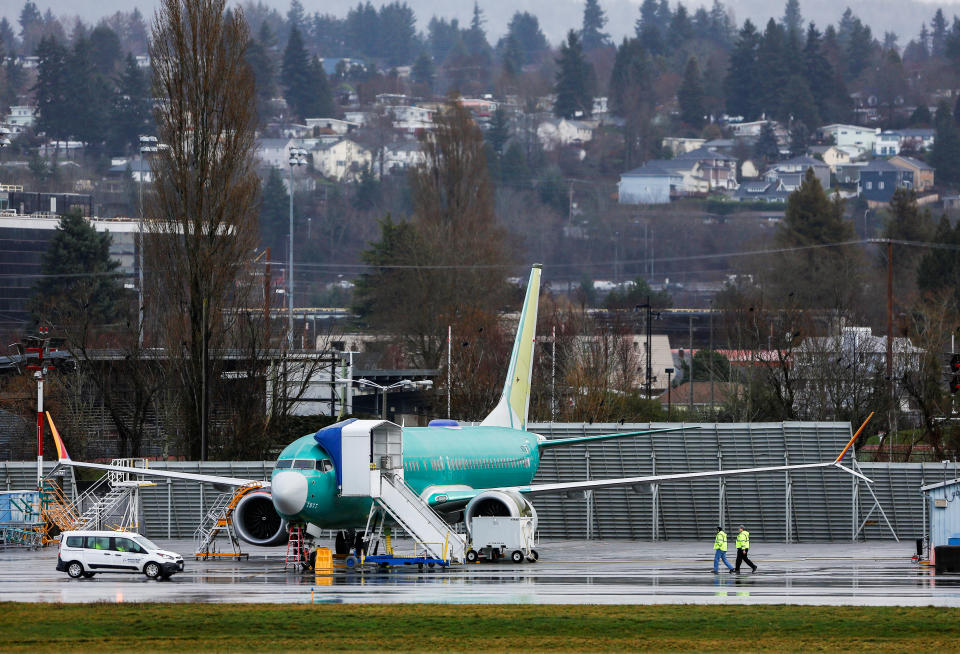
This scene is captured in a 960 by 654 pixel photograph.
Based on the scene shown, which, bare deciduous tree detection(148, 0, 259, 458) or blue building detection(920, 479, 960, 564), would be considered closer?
blue building detection(920, 479, 960, 564)

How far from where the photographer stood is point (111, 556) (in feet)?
142

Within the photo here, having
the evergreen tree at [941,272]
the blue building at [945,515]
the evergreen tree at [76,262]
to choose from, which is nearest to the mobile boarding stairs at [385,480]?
the blue building at [945,515]

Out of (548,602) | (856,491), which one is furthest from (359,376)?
(548,602)

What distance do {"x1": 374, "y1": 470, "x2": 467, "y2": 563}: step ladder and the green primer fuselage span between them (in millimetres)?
645

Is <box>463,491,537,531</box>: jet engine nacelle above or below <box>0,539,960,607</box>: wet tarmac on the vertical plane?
above

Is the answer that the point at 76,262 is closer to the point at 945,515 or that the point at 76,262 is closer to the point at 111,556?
the point at 111,556

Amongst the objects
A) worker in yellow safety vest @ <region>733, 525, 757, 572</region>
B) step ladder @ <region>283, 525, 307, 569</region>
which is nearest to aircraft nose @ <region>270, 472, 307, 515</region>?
step ladder @ <region>283, 525, 307, 569</region>

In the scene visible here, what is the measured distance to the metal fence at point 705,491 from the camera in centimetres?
6381

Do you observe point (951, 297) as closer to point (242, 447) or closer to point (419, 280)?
point (419, 280)

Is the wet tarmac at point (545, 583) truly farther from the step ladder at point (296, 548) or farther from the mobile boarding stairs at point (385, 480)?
the mobile boarding stairs at point (385, 480)

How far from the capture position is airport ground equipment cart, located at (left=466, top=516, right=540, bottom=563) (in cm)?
4866

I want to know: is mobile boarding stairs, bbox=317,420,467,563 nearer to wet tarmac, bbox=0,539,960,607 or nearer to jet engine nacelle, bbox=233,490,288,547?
wet tarmac, bbox=0,539,960,607

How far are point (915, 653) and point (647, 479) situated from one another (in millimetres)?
22325

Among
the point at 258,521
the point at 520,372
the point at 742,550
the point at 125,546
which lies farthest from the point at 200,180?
the point at 742,550
